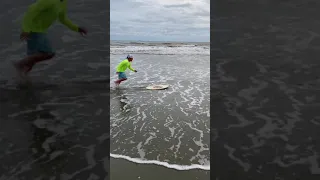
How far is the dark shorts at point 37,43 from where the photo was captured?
3.46 metres

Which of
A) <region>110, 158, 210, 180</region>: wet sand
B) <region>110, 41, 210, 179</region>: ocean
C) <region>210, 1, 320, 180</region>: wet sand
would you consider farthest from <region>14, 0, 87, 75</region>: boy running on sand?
<region>210, 1, 320, 180</region>: wet sand

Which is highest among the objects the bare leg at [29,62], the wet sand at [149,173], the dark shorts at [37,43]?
the dark shorts at [37,43]

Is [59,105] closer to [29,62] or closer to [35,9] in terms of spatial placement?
[29,62]

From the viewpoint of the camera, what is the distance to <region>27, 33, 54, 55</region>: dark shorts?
3461 mm

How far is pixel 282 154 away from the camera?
2.85 metres

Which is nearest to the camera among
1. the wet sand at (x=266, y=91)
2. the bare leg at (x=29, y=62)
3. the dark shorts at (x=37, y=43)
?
the wet sand at (x=266, y=91)

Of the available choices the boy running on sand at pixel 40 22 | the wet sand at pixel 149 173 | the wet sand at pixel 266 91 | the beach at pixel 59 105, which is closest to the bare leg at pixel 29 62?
the boy running on sand at pixel 40 22

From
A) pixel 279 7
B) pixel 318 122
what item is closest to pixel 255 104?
pixel 318 122

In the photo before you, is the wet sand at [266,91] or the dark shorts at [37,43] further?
the dark shorts at [37,43]

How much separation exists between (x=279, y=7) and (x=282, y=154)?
266 cm

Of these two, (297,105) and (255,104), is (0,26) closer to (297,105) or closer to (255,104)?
(255,104)

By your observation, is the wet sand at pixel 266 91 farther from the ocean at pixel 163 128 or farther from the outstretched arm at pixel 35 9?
the outstretched arm at pixel 35 9

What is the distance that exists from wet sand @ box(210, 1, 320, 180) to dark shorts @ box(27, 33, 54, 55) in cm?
251

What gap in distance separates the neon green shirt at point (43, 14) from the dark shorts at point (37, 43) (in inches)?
3.5
